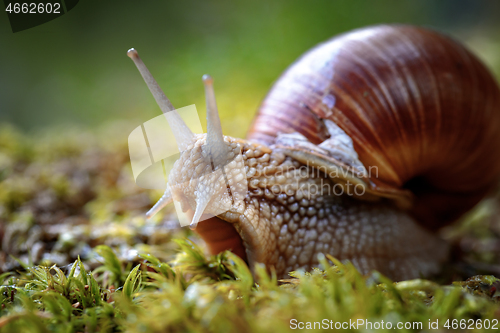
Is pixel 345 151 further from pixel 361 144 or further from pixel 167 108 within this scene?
pixel 167 108

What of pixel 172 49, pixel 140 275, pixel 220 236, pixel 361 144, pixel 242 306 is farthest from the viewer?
pixel 172 49

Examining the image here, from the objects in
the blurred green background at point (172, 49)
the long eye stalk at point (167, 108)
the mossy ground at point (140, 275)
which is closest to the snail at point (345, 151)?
the long eye stalk at point (167, 108)

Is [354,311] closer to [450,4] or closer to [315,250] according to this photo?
[315,250]

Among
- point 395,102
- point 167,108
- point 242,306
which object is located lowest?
point 242,306

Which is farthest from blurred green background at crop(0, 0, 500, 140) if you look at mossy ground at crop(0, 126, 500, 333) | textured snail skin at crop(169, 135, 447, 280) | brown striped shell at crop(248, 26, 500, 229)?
textured snail skin at crop(169, 135, 447, 280)

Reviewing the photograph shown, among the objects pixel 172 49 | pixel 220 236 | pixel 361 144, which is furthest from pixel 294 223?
pixel 172 49

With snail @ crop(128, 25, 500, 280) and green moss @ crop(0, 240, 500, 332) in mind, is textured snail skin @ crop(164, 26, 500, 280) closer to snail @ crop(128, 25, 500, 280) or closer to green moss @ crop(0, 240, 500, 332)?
snail @ crop(128, 25, 500, 280)

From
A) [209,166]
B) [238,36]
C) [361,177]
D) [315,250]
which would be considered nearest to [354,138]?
[361,177]

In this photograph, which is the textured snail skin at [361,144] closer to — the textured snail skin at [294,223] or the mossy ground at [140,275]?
the textured snail skin at [294,223]
